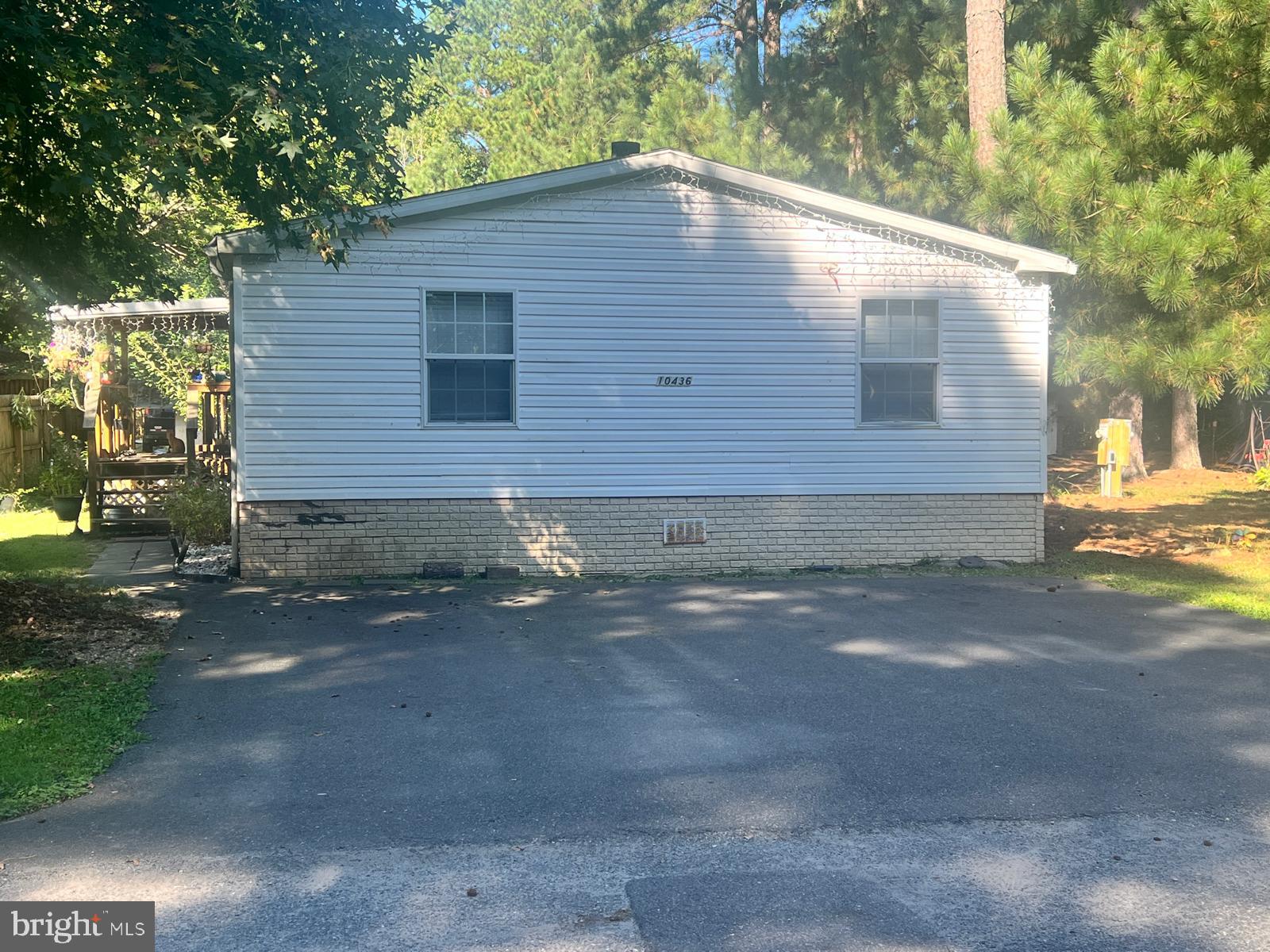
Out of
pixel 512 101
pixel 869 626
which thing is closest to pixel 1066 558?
pixel 869 626

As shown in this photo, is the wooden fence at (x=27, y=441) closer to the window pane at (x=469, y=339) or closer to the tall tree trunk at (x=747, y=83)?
the window pane at (x=469, y=339)

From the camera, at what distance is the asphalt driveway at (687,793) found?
14.1 ft

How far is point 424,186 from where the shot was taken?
46.1 meters

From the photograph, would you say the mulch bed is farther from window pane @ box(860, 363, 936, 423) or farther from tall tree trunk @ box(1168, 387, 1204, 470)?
tall tree trunk @ box(1168, 387, 1204, 470)

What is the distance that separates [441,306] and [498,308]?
60 centimetres

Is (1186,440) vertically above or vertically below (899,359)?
below

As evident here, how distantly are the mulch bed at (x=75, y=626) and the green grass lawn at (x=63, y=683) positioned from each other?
0.01 m

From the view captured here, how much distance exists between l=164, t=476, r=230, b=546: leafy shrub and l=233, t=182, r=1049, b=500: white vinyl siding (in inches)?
122

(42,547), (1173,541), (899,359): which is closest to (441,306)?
(899,359)

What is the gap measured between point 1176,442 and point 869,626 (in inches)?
707

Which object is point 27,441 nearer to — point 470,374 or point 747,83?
point 470,374

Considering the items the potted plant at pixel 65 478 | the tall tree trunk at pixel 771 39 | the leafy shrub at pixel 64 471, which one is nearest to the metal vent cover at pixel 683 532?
the potted plant at pixel 65 478

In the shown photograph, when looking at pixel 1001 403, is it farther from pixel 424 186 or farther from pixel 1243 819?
pixel 424 186

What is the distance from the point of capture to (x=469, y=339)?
12500mm
